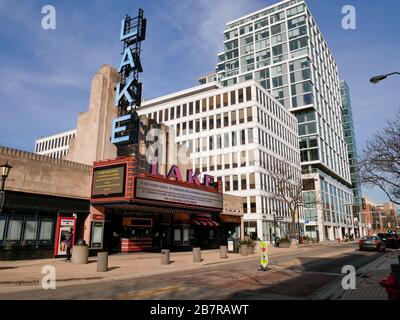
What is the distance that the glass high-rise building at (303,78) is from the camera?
A: 81812mm

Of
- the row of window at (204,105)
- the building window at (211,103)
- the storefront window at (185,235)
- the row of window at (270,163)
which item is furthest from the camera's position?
the building window at (211,103)

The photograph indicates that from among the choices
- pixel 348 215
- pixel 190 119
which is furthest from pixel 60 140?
pixel 348 215

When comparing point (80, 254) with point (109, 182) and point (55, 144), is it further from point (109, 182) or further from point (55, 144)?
point (55, 144)

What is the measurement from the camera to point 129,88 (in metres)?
31.4

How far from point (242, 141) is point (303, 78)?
34258mm

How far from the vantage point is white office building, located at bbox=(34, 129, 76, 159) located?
89600mm

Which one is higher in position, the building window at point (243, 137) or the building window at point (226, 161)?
the building window at point (243, 137)

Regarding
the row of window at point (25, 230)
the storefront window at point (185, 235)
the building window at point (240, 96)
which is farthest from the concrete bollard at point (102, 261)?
the building window at point (240, 96)

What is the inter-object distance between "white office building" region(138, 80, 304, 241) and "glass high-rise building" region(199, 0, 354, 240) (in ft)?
47.3

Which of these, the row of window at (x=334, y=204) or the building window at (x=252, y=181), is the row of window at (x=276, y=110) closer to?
the building window at (x=252, y=181)

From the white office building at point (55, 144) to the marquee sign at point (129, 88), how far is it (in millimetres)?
58710

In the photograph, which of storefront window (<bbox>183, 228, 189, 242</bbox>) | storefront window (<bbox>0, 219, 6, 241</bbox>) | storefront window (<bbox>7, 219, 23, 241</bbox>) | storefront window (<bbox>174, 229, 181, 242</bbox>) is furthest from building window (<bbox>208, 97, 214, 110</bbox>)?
storefront window (<bbox>0, 219, 6, 241</bbox>)
